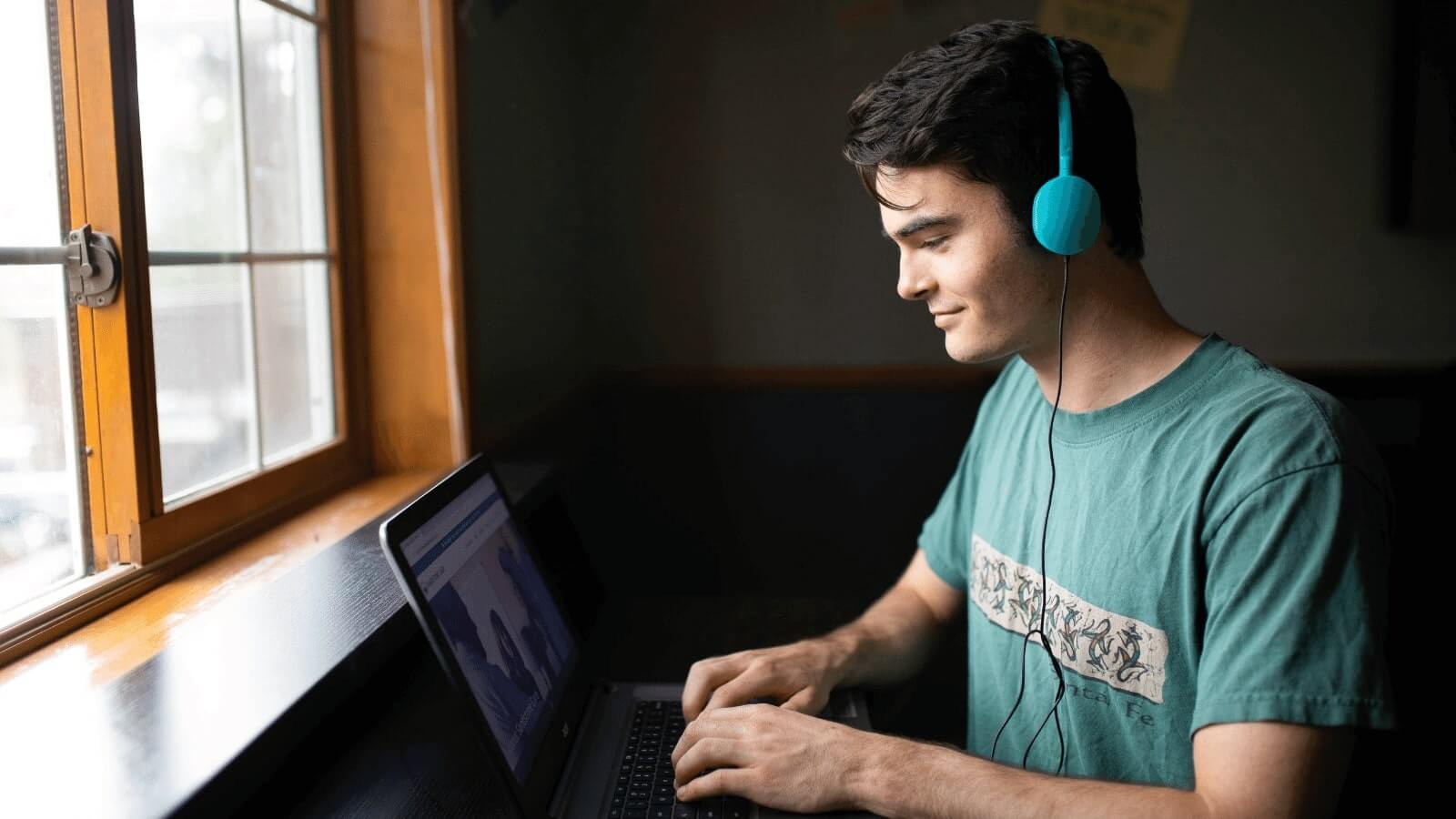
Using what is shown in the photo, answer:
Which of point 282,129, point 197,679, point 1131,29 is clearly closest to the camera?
point 197,679

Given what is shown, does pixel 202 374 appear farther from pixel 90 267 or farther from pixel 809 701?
pixel 809 701

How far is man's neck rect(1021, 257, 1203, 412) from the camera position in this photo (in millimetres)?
1073

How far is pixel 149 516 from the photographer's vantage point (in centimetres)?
105

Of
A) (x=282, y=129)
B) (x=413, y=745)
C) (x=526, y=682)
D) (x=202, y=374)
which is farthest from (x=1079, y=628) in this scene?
(x=282, y=129)

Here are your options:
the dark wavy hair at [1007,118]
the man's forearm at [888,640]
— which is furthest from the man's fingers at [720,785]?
A: the dark wavy hair at [1007,118]

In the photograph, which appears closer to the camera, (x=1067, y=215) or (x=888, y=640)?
(x=1067, y=215)

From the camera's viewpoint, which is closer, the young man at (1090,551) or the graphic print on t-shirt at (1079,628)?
the young man at (1090,551)

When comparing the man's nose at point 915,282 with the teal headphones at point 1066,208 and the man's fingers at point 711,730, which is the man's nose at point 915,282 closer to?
the teal headphones at point 1066,208

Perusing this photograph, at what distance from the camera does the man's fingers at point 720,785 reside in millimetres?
893

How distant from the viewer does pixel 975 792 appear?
34.7 inches

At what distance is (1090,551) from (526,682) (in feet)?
1.82

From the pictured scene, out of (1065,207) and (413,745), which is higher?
Answer: (1065,207)

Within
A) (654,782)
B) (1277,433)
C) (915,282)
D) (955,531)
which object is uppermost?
(915,282)

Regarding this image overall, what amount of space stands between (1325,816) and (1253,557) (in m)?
0.20
